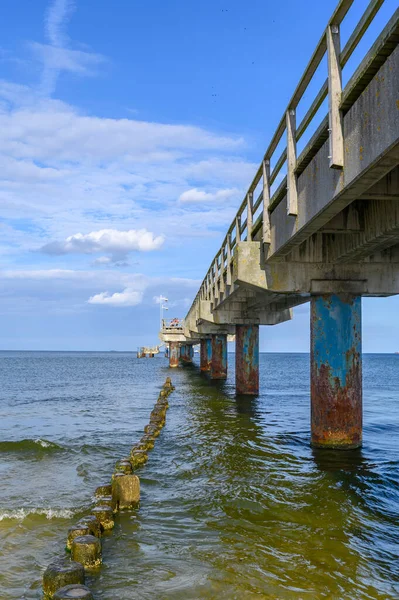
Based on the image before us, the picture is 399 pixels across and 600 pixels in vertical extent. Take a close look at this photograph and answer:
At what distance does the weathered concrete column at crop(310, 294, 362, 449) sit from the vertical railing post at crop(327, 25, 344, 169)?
23.1ft

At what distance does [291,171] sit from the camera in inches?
386

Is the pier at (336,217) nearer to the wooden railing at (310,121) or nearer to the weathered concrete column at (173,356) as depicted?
the wooden railing at (310,121)

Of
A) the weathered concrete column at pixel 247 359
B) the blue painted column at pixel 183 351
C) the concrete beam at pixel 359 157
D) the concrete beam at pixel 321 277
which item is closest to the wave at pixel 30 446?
the concrete beam at pixel 321 277

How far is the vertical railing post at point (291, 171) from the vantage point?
385 inches

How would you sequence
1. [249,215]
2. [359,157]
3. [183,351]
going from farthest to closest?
[183,351]
[249,215]
[359,157]

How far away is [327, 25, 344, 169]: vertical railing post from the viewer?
7352 millimetres

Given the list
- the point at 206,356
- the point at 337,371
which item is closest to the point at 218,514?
the point at 337,371

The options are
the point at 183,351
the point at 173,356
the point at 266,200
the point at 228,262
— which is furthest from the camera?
the point at 183,351

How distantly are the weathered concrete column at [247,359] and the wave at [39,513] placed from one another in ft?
67.2

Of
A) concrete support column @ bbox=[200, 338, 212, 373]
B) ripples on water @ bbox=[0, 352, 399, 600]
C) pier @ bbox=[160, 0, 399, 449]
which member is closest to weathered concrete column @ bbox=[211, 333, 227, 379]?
concrete support column @ bbox=[200, 338, 212, 373]

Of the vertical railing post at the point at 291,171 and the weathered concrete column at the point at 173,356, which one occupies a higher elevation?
the vertical railing post at the point at 291,171

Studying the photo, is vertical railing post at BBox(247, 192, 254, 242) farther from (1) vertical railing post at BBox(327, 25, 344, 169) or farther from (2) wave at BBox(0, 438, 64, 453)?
(2) wave at BBox(0, 438, 64, 453)

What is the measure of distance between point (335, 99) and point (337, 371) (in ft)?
25.6

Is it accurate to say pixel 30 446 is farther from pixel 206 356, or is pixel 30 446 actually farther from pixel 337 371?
pixel 206 356
